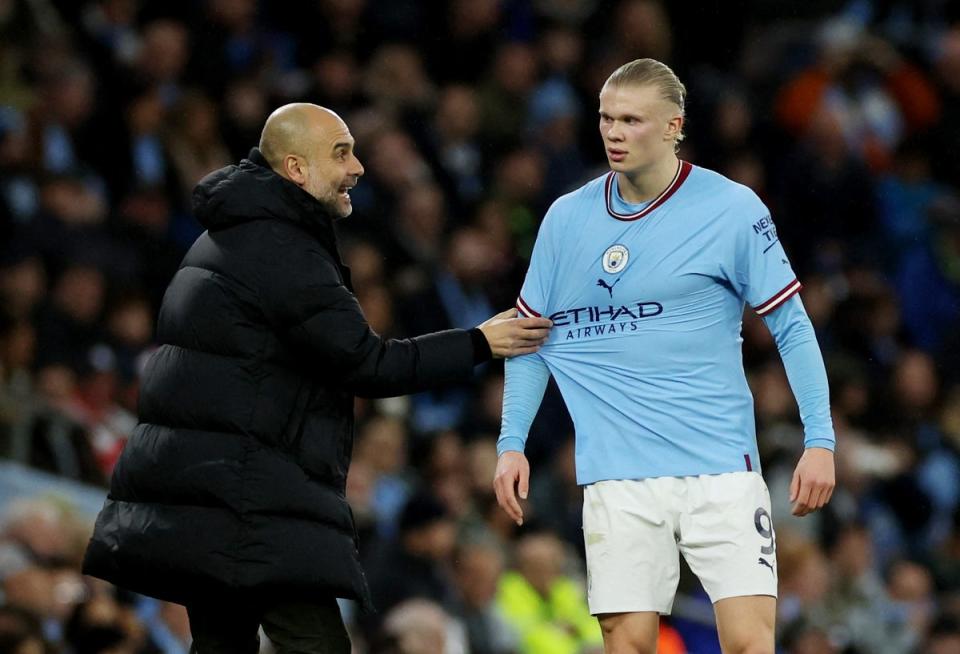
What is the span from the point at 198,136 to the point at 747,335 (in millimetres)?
3589

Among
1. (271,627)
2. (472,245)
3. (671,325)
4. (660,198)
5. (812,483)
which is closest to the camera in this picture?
(812,483)

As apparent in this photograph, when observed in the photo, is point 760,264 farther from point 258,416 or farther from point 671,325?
point 258,416

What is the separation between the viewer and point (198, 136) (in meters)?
9.23

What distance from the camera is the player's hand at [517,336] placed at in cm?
504

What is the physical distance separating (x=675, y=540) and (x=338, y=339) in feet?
3.47

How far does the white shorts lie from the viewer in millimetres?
4711

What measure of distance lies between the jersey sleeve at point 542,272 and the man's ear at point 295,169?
694mm

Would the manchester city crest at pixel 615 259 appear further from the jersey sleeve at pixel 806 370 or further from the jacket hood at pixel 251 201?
the jacket hood at pixel 251 201

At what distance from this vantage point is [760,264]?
480cm

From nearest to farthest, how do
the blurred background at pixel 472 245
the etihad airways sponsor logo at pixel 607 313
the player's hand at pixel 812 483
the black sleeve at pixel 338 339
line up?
Answer: the player's hand at pixel 812 483
the black sleeve at pixel 338 339
the etihad airways sponsor logo at pixel 607 313
the blurred background at pixel 472 245

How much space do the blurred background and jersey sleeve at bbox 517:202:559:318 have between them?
2.46 meters

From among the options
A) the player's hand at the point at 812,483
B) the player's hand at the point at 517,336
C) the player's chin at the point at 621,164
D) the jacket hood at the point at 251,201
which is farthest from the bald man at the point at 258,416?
the player's hand at the point at 812,483

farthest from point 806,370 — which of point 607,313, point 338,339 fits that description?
point 338,339

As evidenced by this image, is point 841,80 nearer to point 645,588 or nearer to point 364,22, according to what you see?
point 364,22
